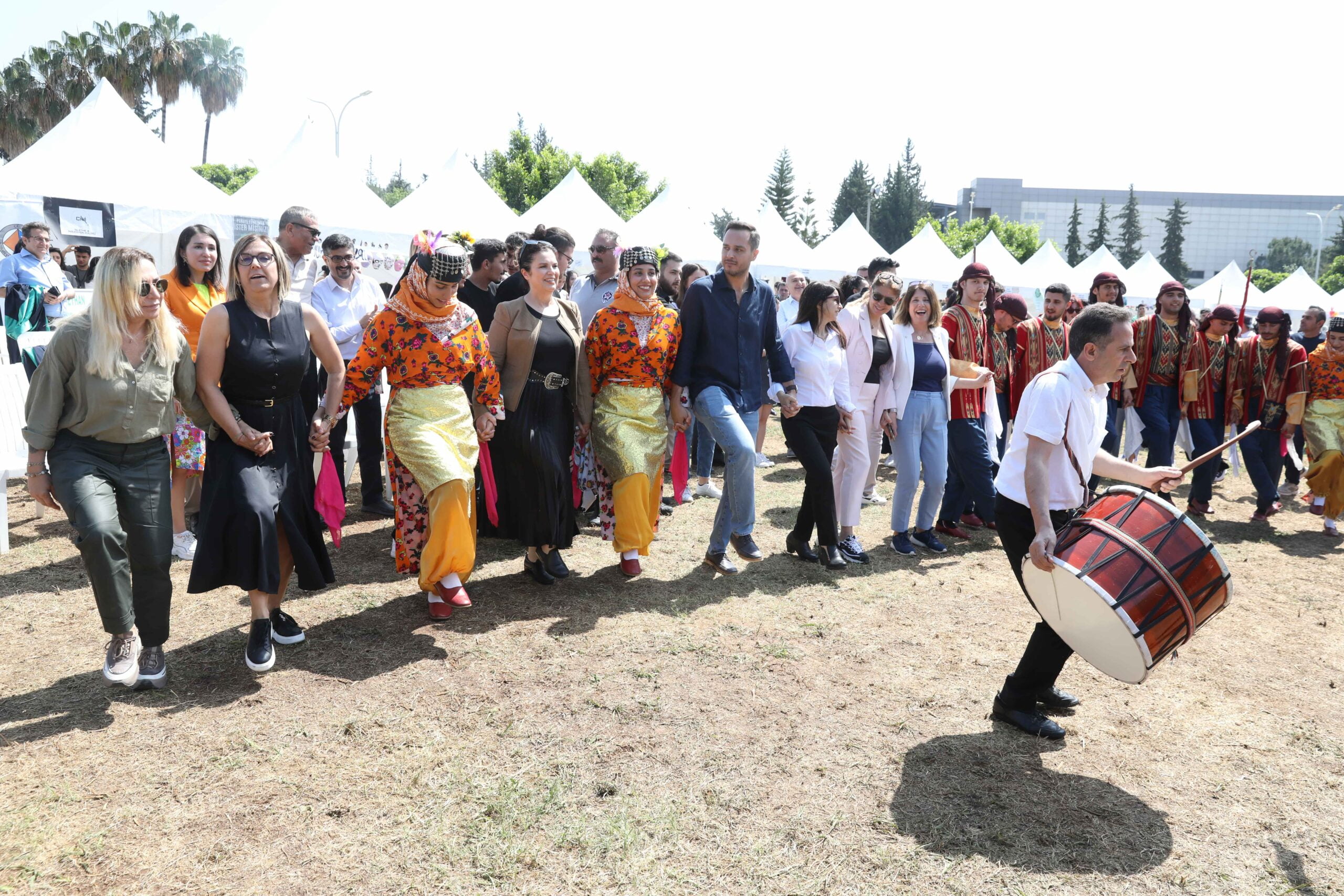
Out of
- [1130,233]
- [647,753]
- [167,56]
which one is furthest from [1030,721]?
[1130,233]

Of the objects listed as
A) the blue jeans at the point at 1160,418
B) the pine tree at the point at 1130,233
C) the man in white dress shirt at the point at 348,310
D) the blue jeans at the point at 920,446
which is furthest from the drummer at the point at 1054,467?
the pine tree at the point at 1130,233

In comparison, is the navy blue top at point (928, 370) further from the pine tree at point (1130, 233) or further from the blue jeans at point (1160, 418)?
the pine tree at point (1130, 233)

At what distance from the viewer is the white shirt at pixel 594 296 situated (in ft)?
24.7

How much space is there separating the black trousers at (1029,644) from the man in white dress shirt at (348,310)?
446 centimetres

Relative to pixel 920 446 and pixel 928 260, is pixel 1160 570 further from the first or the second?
pixel 928 260

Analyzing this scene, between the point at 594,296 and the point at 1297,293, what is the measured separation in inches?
1356

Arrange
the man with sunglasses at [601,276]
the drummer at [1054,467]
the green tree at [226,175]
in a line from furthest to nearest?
the green tree at [226,175] < the man with sunglasses at [601,276] < the drummer at [1054,467]

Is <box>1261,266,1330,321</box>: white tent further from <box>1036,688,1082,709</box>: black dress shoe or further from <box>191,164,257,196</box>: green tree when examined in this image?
<box>191,164,257,196</box>: green tree

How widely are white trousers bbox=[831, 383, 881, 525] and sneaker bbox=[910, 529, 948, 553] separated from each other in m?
0.63

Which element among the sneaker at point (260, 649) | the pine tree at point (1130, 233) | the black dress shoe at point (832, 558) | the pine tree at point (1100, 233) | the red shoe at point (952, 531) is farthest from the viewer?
the pine tree at point (1130, 233)

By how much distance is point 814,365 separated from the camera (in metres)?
6.44

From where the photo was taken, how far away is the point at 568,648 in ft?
16.5

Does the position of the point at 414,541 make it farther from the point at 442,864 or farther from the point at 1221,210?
the point at 1221,210

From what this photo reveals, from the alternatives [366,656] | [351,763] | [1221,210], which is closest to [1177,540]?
[351,763]
